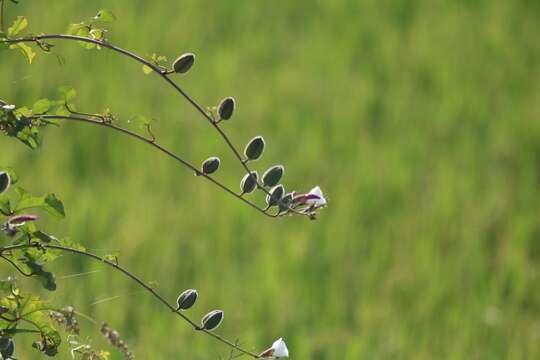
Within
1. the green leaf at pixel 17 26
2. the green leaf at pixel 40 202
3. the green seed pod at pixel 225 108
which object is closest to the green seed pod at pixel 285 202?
the green seed pod at pixel 225 108

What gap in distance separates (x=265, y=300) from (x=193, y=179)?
88 cm

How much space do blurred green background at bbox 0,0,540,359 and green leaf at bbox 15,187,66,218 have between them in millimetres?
1016

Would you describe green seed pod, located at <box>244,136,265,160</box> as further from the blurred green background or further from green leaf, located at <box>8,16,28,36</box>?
the blurred green background

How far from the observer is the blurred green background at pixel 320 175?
10.2 ft

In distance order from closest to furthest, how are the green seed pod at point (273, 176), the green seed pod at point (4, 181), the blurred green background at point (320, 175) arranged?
the green seed pod at point (4, 181) < the green seed pod at point (273, 176) < the blurred green background at point (320, 175)

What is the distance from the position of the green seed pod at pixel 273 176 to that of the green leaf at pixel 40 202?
0.26 meters

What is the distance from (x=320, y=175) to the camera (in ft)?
12.9

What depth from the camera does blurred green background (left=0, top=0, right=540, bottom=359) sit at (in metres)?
3.11

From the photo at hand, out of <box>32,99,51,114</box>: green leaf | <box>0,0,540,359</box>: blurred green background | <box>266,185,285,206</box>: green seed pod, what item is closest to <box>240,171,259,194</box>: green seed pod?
<box>266,185,285,206</box>: green seed pod

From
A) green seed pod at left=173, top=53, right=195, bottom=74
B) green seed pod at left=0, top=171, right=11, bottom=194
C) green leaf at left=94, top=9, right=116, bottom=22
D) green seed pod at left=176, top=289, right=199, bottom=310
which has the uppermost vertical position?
green leaf at left=94, top=9, right=116, bottom=22

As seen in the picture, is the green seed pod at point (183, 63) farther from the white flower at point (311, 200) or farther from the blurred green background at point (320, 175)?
the blurred green background at point (320, 175)

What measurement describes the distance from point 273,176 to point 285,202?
0.22ft

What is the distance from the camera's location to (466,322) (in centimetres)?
314

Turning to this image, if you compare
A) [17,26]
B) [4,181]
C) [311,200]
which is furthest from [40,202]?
[311,200]
